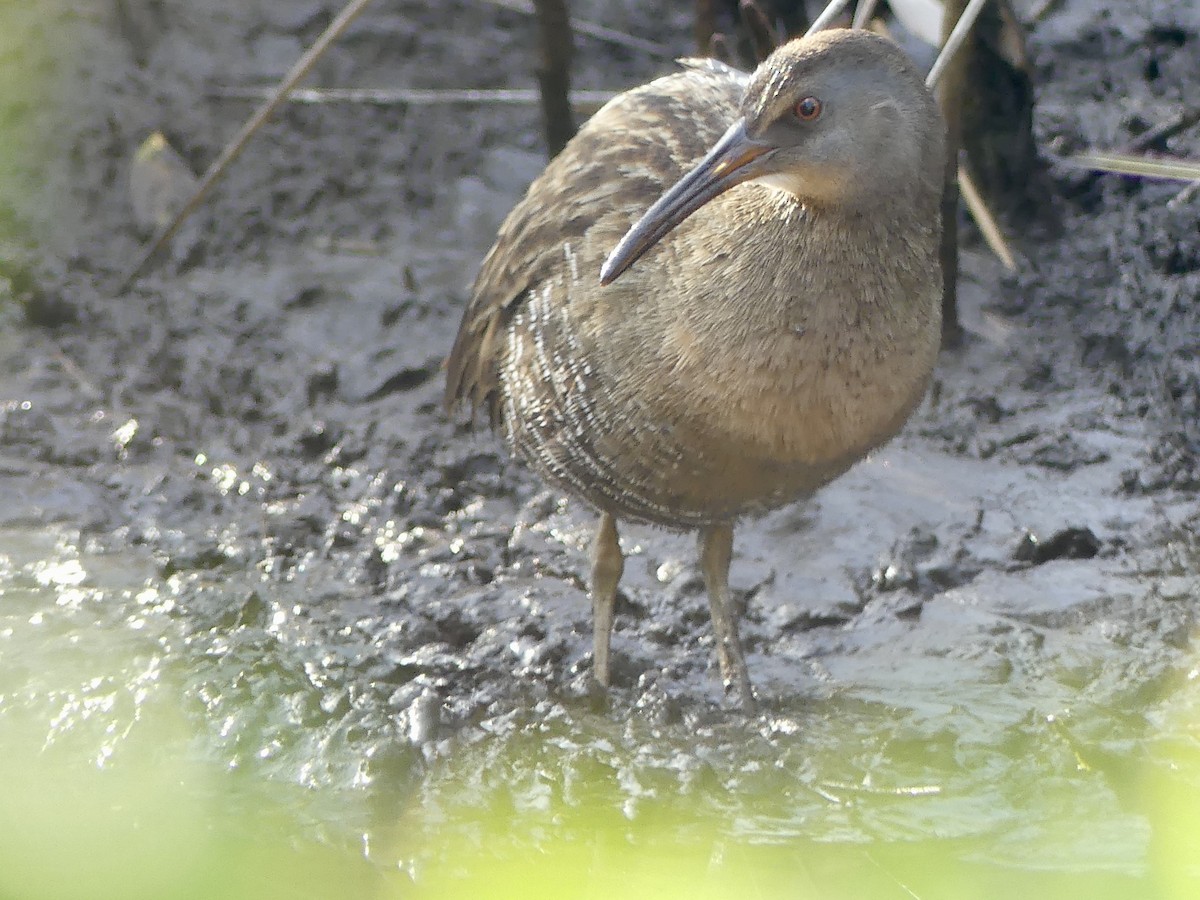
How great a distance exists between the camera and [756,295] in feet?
10.4

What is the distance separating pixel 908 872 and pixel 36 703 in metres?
1.99

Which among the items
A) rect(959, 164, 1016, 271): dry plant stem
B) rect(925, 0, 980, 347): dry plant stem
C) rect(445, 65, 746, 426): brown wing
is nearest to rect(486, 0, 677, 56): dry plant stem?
rect(959, 164, 1016, 271): dry plant stem

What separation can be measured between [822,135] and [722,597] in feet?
4.40

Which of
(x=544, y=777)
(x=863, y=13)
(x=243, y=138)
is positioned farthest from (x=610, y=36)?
(x=544, y=777)

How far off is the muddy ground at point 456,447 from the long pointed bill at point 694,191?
1.20m

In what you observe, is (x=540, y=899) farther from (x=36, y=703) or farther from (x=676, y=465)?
(x=36, y=703)

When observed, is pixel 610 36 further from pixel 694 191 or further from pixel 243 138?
→ pixel 694 191

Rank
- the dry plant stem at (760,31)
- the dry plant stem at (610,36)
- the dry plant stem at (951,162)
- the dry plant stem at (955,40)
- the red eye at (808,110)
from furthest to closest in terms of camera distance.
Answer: the dry plant stem at (610,36), the dry plant stem at (760,31), the dry plant stem at (951,162), the dry plant stem at (955,40), the red eye at (808,110)

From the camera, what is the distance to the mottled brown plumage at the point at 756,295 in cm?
308

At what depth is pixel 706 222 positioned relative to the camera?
3332 mm

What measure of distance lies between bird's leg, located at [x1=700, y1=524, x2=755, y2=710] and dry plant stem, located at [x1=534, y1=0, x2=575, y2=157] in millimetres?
1580

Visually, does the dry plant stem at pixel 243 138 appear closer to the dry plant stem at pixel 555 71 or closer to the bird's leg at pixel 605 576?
the dry plant stem at pixel 555 71

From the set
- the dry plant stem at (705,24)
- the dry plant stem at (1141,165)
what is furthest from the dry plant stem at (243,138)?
the dry plant stem at (1141,165)

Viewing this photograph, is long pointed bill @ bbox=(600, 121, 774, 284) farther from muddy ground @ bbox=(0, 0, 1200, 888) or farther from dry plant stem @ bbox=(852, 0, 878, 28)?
dry plant stem @ bbox=(852, 0, 878, 28)
